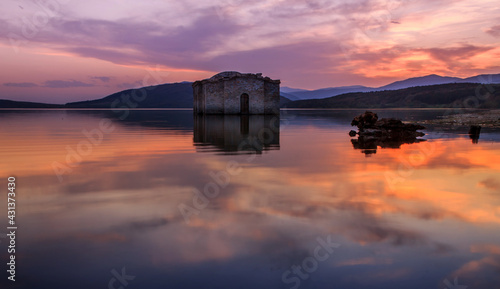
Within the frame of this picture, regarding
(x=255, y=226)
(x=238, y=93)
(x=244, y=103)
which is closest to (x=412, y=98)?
(x=244, y=103)

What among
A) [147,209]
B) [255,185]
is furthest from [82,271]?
[255,185]

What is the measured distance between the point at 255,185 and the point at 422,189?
2.97 metres

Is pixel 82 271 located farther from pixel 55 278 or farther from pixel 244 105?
pixel 244 105

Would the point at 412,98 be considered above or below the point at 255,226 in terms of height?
above

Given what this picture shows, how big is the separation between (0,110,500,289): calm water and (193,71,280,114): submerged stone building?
112 feet

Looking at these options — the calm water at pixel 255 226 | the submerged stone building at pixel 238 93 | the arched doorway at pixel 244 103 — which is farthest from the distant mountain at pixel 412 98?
the calm water at pixel 255 226

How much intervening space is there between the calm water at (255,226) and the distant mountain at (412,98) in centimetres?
15070

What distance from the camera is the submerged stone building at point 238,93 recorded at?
4241 centimetres

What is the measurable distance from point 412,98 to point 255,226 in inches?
6855

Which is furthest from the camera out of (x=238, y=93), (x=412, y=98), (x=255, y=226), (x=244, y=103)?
(x=412, y=98)

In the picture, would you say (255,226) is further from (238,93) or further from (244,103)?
(244,103)

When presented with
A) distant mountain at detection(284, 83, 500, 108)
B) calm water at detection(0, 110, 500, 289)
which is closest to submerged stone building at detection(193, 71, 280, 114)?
calm water at detection(0, 110, 500, 289)

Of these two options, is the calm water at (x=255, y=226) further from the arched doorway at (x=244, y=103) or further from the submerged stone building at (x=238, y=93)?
the arched doorway at (x=244, y=103)

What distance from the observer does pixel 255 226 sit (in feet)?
14.7
